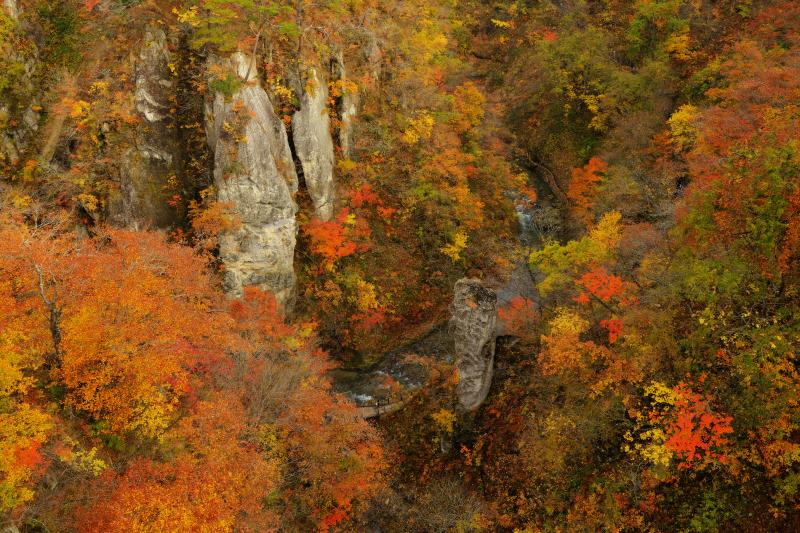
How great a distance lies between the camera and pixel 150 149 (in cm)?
2300

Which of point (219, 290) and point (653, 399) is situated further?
point (219, 290)

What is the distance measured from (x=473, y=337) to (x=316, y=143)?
13154mm

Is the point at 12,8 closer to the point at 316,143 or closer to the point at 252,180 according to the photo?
the point at 252,180

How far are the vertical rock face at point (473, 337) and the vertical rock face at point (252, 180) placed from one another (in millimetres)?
9457

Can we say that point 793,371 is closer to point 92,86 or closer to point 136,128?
point 136,128

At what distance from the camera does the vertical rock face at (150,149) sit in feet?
73.9

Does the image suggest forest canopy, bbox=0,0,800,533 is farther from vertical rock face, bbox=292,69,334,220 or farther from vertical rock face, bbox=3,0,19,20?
vertical rock face, bbox=3,0,19,20

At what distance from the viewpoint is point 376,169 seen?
29.7 meters

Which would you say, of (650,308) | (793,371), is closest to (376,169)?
(650,308)

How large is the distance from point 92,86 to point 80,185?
4915 millimetres

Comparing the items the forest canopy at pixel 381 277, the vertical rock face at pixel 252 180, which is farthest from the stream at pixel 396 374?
the vertical rock face at pixel 252 180

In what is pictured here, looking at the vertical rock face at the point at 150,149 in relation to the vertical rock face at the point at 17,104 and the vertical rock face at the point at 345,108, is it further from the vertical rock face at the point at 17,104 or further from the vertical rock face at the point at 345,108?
the vertical rock face at the point at 345,108

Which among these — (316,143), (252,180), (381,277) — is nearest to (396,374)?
(381,277)

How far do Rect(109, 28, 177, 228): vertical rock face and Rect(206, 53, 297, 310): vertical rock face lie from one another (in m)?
2.29
